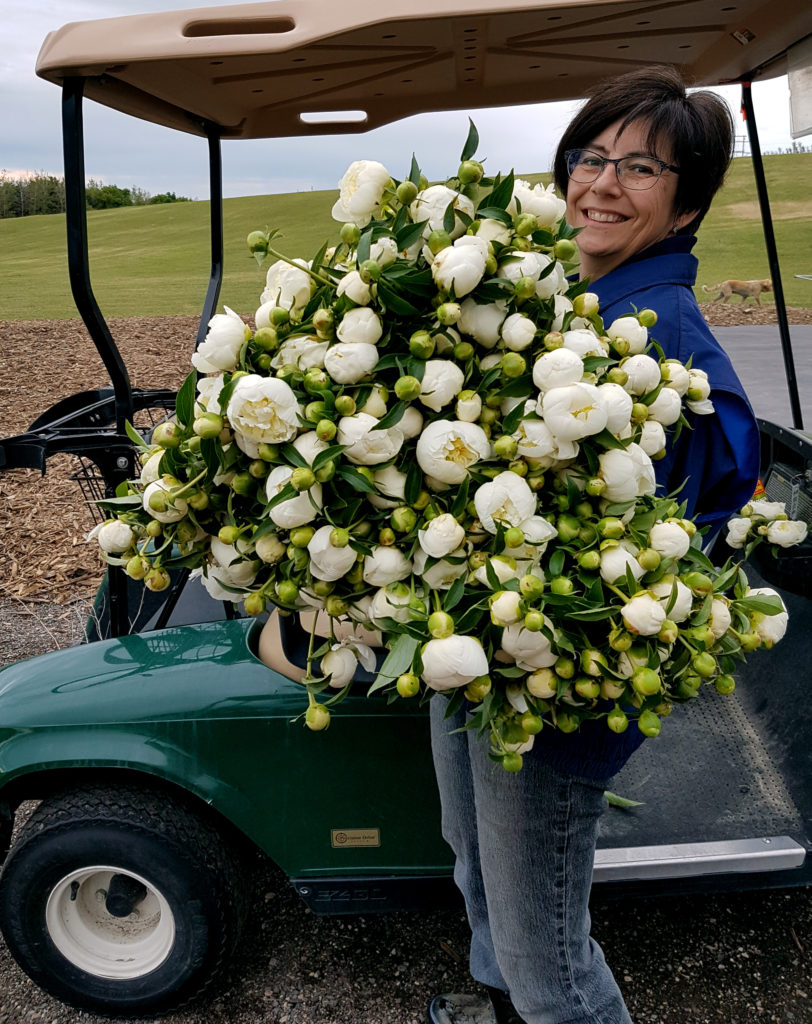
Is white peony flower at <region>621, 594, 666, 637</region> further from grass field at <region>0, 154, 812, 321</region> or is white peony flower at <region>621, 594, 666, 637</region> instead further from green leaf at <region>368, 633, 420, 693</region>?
grass field at <region>0, 154, 812, 321</region>

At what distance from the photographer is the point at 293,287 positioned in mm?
1146

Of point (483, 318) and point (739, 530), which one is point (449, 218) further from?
point (739, 530)

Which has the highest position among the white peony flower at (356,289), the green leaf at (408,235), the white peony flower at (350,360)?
the green leaf at (408,235)

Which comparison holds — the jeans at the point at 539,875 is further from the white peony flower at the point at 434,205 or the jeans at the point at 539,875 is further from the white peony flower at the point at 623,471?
the white peony flower at the point at 434,205

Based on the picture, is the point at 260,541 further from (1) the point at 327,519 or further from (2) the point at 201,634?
(2) the point at 201,634

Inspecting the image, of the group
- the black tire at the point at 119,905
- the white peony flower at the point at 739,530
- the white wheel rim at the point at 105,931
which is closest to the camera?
the black tire at the point at 119,905

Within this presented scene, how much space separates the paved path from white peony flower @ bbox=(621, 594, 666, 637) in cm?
222

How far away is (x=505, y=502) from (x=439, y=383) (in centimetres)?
18

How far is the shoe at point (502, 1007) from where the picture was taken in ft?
6.17

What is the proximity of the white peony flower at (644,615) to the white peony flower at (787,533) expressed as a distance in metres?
1.35

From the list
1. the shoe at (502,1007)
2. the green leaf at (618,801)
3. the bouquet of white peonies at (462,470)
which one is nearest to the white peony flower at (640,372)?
the bouquet of white peonies at (462,470)

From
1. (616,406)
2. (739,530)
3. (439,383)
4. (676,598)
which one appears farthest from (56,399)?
(676,598)

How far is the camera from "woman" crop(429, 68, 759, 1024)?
131cm

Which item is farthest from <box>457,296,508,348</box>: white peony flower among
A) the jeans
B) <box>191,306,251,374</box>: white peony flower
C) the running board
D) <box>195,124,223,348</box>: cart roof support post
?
<box>195,124,223,348</box>: cart roof support post
